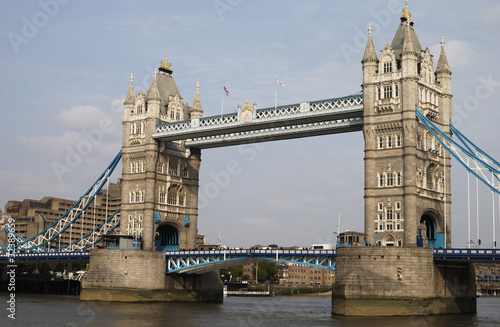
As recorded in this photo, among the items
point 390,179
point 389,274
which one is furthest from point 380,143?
point 389,274

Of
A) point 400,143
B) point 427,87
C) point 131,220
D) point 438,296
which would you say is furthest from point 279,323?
point 131,220

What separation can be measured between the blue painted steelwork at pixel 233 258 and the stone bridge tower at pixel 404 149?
663 cm

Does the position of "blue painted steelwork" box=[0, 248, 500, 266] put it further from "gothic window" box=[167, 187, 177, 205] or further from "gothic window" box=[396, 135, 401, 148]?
"gothic window" box=[396, 135, 401, 148]

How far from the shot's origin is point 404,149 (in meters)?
72.6

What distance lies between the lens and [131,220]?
95750 mm

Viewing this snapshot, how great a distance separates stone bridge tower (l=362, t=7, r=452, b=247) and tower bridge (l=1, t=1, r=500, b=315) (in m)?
0.11

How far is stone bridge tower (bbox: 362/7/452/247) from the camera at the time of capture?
237 feet

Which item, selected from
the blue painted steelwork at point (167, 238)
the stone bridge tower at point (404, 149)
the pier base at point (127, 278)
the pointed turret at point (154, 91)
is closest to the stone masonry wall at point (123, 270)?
the pier base at point (127, 278)

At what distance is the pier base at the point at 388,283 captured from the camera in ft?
216

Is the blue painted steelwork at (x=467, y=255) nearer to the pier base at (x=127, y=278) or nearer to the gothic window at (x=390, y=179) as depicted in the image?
the gothic window at (x=390, y=179)

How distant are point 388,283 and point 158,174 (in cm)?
3962

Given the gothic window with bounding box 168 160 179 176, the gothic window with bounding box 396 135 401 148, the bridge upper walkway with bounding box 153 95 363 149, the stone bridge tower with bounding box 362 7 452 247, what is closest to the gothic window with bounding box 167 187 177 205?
the gothic window with bounding box 168 160 179 176

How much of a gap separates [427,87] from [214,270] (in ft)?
125

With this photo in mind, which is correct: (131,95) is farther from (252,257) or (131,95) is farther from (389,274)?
(389,274)
